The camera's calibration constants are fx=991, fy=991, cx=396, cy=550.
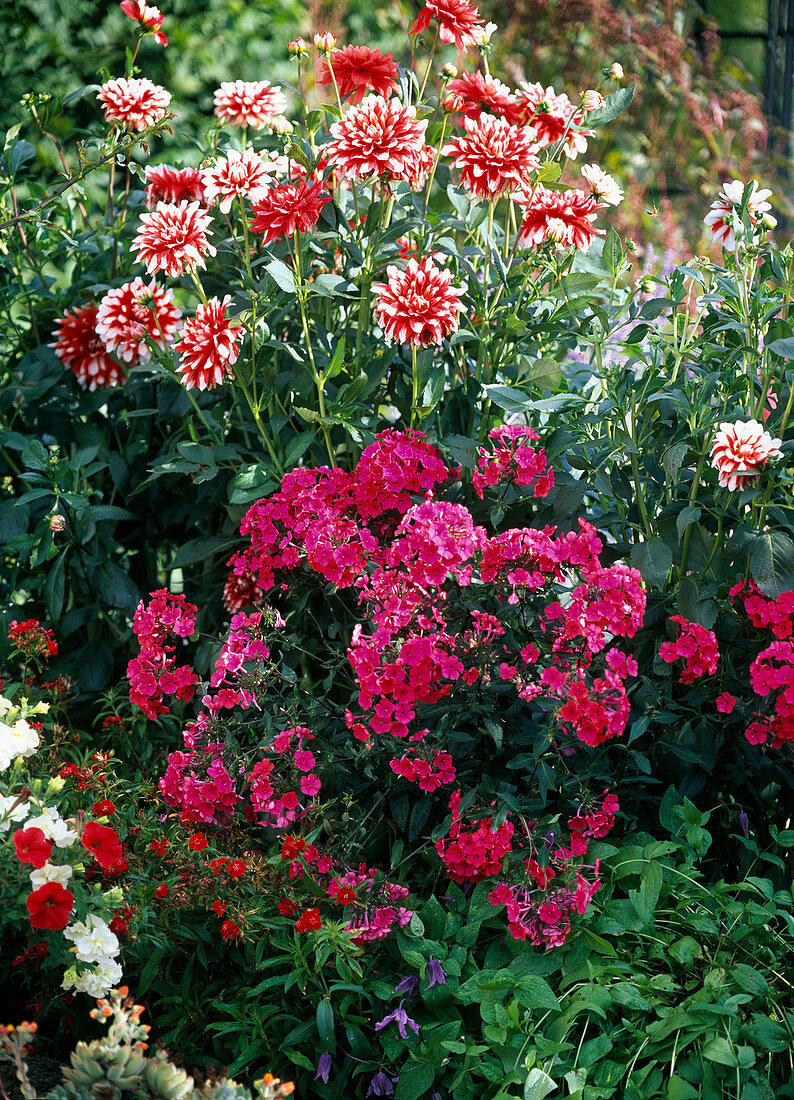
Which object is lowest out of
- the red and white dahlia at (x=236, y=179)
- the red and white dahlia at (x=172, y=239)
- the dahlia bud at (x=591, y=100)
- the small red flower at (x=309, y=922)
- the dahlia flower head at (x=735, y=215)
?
the small red flower at (x=309, y=922)

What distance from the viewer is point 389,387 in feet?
7.13

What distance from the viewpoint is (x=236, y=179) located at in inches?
74.1

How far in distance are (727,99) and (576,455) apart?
4.82 meters

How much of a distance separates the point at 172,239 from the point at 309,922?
48.2 inches

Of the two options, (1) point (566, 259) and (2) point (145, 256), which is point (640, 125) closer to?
(1) point (566, 259)

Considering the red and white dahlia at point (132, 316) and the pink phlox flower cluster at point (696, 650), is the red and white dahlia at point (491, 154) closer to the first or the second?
the red and white dahlia at point (132, 316)

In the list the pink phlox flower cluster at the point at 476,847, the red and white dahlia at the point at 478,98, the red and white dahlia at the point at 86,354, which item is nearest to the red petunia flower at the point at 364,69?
the red and white dahlia at the point at 478,98

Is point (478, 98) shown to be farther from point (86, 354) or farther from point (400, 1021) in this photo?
point (400, 1021)

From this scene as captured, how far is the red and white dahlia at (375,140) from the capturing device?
175cm

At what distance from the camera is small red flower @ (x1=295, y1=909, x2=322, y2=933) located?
147cm

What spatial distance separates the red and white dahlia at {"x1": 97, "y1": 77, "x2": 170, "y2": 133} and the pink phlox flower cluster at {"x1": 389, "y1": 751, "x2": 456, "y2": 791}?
1.46 m

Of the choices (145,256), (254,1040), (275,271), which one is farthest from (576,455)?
(254,1040)

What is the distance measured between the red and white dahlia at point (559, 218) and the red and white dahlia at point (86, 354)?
3.42 feet

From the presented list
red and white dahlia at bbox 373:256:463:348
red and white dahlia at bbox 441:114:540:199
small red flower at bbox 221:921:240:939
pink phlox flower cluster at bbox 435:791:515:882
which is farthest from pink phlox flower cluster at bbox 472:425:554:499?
small red flower at bbox 221:921:240:939
